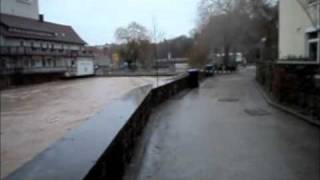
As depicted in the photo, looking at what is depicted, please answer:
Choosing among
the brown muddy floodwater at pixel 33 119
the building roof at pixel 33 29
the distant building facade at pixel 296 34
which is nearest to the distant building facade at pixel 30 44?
the building roof at pixel 33 29

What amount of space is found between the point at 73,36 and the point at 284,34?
19894mm

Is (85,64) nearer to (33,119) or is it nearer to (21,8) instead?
(21,8)

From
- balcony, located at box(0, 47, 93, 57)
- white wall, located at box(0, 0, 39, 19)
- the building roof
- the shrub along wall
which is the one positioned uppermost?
white wall, located at box(0, 0, 39, 19)

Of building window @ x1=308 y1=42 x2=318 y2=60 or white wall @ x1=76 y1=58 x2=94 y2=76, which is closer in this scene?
white wall @ x1=76 y1=58 x2=94 y2=76

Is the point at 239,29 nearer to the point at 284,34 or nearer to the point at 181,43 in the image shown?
the point at 181,43

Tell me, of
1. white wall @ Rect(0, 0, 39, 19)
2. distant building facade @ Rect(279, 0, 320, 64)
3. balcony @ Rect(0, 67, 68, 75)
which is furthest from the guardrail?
distant building facade @ Rect(279, 0, 320, 64)

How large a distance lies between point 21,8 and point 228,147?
19.8 ft

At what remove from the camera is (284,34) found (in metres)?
21.2

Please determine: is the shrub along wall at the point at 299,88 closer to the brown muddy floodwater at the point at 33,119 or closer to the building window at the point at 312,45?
the building window at the point at 312,45

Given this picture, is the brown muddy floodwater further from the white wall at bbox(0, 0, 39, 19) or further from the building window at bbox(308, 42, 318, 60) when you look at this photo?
the building window at bbox(308, 42, 318, 60)

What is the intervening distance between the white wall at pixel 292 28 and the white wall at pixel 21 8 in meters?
16.3

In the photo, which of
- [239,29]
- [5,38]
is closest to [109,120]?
[5,38]

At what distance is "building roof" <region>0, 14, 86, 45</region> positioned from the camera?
161cm

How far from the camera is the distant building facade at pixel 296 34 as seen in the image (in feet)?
54.1
